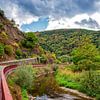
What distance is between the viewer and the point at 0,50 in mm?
75125

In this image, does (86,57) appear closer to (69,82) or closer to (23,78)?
(69,82)

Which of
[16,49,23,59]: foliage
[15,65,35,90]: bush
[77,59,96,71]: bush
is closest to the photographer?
[15,65,35,90]: bush

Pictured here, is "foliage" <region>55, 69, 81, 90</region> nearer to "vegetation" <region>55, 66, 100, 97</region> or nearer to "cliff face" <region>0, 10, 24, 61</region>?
"vegetation" <region>55, 66, 100, 97</region>

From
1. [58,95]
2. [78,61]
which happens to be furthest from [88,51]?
[58,95]

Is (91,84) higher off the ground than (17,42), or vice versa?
(17,42)

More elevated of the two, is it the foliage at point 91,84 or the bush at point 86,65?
the bush at point 86,65

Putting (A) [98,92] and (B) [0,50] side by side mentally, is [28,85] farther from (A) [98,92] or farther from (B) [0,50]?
(B) [0,50]


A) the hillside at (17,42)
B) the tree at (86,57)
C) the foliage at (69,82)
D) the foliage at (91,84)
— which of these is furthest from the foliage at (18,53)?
the foliage at (91,84)

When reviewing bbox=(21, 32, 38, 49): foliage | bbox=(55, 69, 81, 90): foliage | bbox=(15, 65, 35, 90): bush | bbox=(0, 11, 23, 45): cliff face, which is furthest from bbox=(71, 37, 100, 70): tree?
bbox=(15, 65, 35, 90): bush

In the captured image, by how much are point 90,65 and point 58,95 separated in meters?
31.0

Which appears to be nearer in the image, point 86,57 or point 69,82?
point 69,82

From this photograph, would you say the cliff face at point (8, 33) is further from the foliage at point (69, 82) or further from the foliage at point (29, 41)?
the foliage at point (69, 82)

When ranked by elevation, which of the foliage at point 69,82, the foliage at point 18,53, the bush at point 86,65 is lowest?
the foliage at point 69,82

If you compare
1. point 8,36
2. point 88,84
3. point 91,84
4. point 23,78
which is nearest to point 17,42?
point 8,36
